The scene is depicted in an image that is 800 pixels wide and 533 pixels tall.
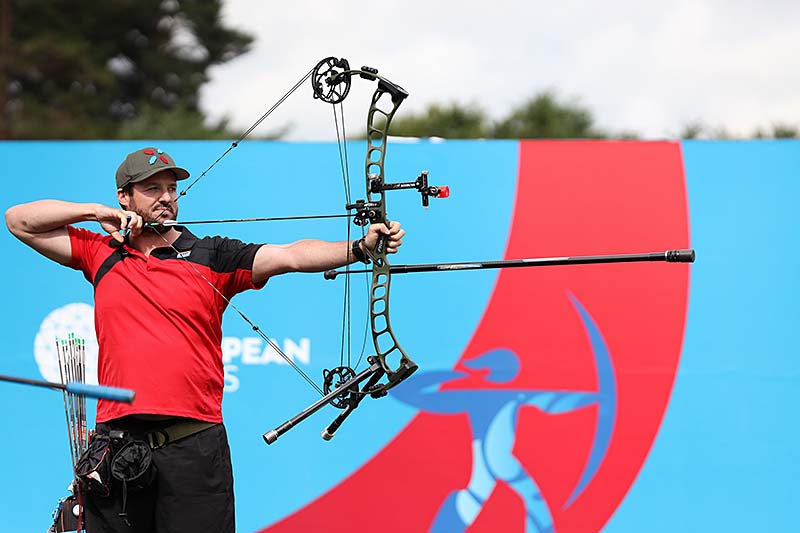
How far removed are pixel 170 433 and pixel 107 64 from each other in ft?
43.5

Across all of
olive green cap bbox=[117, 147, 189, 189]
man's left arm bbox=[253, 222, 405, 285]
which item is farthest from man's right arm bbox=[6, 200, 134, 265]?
man's left arm bbox=[253, 222, 405, 285]

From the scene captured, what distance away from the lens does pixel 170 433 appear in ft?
7.73

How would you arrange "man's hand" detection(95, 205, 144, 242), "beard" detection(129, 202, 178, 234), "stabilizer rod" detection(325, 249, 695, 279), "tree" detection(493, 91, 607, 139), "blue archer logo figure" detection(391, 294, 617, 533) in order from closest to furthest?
"stabilizer rod" detection(325, 249, 695, 279) < "man's hand" detection(95, 205, 144, 242) < "beard" detection(129, 202, 178, 234) < "blue archer logo figure" detection(391, 294, 617, 533) < "tree" detection(493, 91, 607, 139)

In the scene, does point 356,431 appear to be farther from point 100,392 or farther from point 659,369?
point 100,392

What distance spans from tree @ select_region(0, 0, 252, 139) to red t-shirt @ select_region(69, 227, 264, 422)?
1143cm

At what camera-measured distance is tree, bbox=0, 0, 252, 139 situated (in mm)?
13273

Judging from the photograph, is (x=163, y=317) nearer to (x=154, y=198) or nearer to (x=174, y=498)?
(x=154, y=198)

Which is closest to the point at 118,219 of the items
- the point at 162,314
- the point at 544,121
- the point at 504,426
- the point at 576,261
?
the point at 162,314

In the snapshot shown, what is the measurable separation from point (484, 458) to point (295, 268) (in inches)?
50.7

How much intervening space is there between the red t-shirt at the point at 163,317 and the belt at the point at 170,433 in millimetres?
34

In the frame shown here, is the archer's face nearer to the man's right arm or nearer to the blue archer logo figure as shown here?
the man's right arm

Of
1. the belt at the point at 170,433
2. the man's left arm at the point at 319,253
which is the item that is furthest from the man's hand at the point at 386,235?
the belt at the point at 170,433

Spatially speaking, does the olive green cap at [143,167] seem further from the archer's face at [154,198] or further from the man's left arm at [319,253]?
the man's left arm at [319,253]

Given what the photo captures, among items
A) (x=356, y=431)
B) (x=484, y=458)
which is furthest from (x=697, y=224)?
(x=356, y=431)
